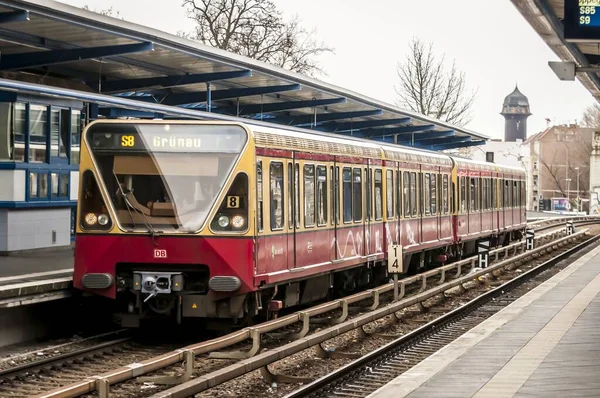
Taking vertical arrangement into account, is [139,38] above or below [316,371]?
above

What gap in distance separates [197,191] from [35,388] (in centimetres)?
391

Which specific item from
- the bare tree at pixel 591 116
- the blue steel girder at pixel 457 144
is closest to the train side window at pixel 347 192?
the blue steel girder at pixel 457 144

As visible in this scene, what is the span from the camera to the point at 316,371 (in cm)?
1404

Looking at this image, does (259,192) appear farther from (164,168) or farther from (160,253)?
(160,253)

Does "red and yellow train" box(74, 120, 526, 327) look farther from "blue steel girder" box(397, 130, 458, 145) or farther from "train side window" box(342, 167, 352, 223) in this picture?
"blue steel girder" box(397, 130, 458, 145)

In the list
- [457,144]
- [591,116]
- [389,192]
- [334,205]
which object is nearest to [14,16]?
[334,205]

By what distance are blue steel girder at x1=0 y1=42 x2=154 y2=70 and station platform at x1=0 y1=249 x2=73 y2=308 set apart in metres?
3.60

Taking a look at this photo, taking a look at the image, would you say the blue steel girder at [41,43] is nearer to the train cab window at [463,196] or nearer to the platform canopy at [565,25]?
the platform canopy at [565,25]

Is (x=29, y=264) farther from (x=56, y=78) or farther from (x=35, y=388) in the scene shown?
(x=35, y=388)

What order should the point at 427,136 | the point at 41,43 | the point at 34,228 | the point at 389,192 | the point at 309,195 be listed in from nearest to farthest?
the point at 309,195 → the point at 41,43 → the point at 34,228 → the point at 389,192 → the point at 427,136

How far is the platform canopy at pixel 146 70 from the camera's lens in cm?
2023

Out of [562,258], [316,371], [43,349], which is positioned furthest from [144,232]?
[562,258]

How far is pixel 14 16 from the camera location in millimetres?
18391

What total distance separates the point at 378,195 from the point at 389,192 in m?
0.95
